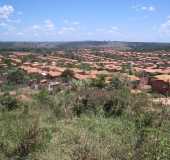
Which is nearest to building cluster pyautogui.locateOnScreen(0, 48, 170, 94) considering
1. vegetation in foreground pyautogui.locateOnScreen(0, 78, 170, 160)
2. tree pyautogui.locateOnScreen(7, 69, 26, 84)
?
tree pyautogui.locateOnScreen(7, 69, 26, 84)

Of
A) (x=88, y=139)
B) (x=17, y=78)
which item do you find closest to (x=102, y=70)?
(x=17, y=78)

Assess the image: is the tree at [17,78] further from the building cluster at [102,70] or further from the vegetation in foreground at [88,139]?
the vegetation in foreground at [88,139]

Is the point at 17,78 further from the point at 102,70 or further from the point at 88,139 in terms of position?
the point at 88,139

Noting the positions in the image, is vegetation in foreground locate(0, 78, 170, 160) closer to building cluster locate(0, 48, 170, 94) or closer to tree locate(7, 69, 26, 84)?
building cluster locate(0, 48, 170, 94)

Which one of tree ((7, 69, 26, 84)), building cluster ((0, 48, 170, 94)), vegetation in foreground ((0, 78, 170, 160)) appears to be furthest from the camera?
tree ((7, 69, 26, 84))

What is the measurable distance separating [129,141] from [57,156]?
1.05 meters

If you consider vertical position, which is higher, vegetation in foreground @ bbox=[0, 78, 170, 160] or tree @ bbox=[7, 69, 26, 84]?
vegetation in foreground @ bbox=[0, 78, 170, 160]

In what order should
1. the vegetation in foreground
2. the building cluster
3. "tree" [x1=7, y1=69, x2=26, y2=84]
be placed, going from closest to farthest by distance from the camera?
the vegetation in foreground
the building cluster
"tree" [x1=7, y1=69, x2=26, y2=84]

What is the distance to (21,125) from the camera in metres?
5.84

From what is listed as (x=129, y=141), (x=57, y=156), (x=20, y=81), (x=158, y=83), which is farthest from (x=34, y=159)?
(x=20, y=81)

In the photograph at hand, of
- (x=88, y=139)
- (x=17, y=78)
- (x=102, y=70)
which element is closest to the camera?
(x=88, y=139)

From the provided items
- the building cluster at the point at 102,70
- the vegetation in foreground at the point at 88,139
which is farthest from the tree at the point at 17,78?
the vegetation in foreground at the point at 88,139

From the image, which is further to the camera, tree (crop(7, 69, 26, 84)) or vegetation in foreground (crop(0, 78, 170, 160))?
tree (crop(7, 69, 26, 84))

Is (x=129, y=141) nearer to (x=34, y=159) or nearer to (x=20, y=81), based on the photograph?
(x=34, y=159)
